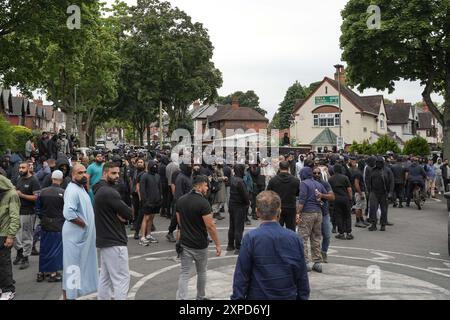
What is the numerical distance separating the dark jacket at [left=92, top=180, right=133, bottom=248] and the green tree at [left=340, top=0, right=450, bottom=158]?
23.3 metres

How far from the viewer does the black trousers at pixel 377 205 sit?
1352cm

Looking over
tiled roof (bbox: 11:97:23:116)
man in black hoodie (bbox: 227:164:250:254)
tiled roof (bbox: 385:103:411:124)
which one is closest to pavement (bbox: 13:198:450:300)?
man in black hoodie (bbox: 227:164:250:254)

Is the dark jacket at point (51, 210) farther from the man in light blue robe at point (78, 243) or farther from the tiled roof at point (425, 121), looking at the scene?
→ the tiled roof at point (425, 121)

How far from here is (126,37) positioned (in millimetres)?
48469

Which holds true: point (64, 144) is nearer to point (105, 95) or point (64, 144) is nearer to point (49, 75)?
point (49, 75)

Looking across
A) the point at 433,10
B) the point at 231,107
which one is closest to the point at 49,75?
the point at 433,10

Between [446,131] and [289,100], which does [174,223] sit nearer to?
[446,131]

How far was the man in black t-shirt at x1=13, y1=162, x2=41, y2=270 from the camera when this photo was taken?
9617 millimetres

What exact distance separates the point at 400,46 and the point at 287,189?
2038cm

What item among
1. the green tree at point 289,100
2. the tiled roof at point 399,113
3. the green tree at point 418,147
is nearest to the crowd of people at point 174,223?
the green tree at point 418,147

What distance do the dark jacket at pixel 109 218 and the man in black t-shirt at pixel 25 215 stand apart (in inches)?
152

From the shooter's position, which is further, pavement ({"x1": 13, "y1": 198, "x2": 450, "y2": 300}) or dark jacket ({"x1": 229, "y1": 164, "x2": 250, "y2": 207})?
dark jacket ({"x1": 229, "y1": 164, "x2": 250, "y2": 207})

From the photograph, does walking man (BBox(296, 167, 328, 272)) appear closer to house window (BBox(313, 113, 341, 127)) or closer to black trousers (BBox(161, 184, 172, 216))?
black trousers (BBox(161, 184, 172, 216))
